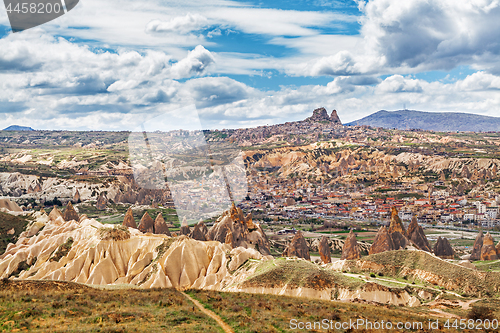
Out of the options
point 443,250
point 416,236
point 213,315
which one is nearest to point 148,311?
point 213,315

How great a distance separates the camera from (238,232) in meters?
60.1

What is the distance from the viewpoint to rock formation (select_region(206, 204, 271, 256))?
5984 cm

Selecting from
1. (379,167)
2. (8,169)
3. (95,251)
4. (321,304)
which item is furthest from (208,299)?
(379,167)

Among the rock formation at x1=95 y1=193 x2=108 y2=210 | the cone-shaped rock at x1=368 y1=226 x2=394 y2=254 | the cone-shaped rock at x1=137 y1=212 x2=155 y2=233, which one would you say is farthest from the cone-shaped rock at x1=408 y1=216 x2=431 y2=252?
the rock formation at x1=95 y1=193 x2=108 y2=210

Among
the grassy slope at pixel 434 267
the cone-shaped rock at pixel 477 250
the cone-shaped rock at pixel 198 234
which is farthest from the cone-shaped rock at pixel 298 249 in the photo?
the cone-shaped rock at pixel 477 250

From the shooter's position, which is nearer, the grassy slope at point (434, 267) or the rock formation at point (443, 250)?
the grassy slope at point (434, 267)

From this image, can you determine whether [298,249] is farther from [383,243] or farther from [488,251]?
[488,251]

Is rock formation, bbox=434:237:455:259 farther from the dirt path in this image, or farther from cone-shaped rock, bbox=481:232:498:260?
the dirt path

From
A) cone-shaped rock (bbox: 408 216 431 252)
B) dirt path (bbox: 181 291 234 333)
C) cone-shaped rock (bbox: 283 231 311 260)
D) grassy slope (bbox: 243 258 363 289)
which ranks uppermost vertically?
dirt path (bbox: 181 291 234 333)

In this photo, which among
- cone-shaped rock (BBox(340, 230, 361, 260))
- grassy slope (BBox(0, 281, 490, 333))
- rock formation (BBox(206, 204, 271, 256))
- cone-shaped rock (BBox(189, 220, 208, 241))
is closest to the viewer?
grassy slope (BBox(0, 281, 490, 333))

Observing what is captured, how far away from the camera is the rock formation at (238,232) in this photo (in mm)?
59838

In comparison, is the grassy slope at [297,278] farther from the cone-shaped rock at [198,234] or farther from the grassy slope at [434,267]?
the cone-shaped rock at [198,234]

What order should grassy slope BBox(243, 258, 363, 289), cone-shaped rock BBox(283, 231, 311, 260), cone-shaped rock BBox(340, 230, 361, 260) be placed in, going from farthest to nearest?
cone-shaped rock BBox(283, 231, 311, 260), cone-shaped rock BBox(340, 230, 361, 260), grassy slope BBox(243, 258, 363, 289)

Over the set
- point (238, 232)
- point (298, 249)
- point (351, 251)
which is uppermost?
point (238, 232)
